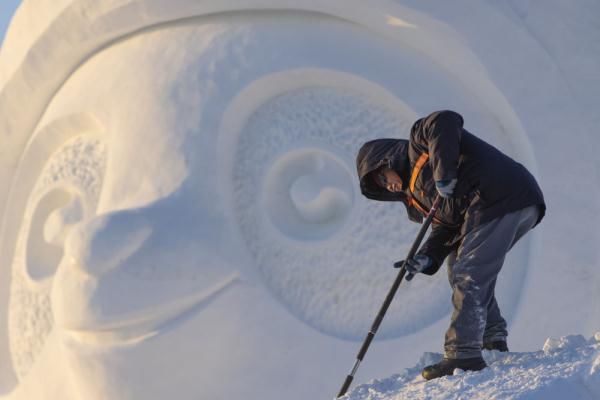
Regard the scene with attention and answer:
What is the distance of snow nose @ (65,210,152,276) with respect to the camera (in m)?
6.88

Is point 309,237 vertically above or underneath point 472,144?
above

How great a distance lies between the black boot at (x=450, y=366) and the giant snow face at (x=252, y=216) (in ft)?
9.49

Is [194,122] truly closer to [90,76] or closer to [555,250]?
[90,76]

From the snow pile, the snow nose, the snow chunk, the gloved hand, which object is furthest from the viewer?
the snow nose

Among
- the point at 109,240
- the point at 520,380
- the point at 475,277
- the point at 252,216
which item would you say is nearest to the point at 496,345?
the point at 475,277

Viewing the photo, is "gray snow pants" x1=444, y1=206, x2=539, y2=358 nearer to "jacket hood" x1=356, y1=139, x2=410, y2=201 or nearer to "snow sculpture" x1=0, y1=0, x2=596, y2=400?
"jacket hood" x1=356, y1=139, x2=410, y2=201

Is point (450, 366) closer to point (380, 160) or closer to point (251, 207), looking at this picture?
point (380, 160)

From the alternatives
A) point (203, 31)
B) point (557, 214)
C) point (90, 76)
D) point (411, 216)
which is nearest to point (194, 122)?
point (203, 31)

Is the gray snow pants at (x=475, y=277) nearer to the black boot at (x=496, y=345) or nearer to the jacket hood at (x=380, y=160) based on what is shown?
the black boot at (x=496, y=345)

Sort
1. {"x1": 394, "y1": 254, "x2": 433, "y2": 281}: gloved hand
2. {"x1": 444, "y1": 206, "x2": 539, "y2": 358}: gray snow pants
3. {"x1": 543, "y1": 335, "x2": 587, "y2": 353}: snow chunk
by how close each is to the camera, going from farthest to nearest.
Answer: {"x1": 394, "y1": 254, "x2": 433, "y2": 281}: gloved hand
{"x1": 444, "y1": 206, "x2": 539, "y2": 358}: gray snow pants
{"x1": 543, "y1": 335, "x2": 587, "y2": 353}: snow chunk

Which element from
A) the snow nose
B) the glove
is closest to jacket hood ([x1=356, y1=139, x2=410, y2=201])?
the glove

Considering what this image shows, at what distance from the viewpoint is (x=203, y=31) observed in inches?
300

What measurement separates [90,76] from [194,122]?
1321 millimetres

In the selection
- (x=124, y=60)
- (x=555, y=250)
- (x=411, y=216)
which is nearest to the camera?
(x=411, y=216)
